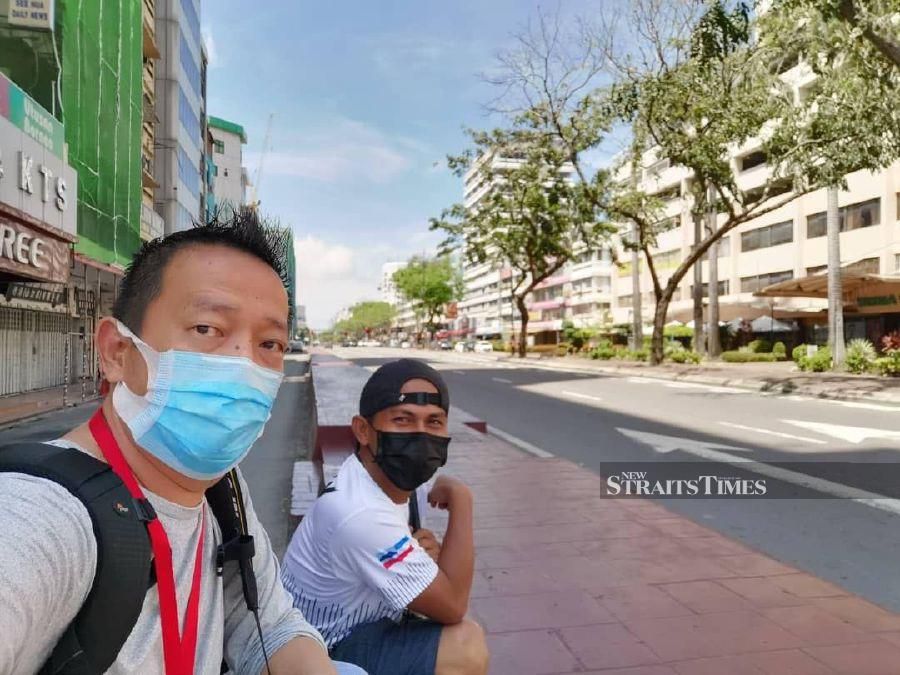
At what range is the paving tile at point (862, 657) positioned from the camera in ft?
8.63

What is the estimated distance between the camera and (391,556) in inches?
73.5

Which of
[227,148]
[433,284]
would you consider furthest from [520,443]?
[433,284]

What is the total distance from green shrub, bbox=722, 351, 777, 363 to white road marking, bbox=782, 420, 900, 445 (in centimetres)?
1958

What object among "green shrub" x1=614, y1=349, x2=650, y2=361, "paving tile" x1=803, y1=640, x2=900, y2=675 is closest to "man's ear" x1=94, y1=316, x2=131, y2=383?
"paving tile" x1=803, y1=640, x2=900, y2=675

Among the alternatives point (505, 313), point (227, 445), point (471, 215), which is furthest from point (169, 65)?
point (505, 313)

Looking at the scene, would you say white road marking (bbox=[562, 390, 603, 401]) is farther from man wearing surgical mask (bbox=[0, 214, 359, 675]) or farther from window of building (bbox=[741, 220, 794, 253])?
window of building (bbox=[741, 220, 794, 253])

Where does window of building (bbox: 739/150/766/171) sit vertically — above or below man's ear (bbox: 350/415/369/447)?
above

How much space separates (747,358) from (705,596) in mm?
27513

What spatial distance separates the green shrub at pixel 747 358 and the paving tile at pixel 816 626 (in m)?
27.3

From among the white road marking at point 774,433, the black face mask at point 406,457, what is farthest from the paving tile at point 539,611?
the white road marking at point 774,433

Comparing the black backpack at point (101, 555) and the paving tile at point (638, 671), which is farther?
the paving tile at point (638, 671)

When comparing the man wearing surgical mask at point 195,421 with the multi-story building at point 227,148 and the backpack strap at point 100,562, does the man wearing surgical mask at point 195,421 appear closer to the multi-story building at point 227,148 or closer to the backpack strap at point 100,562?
the backpack strap at point 100,562

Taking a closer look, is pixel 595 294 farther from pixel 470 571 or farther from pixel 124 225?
pixel 470 571

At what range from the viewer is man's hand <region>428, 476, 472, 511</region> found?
7.46 feet
